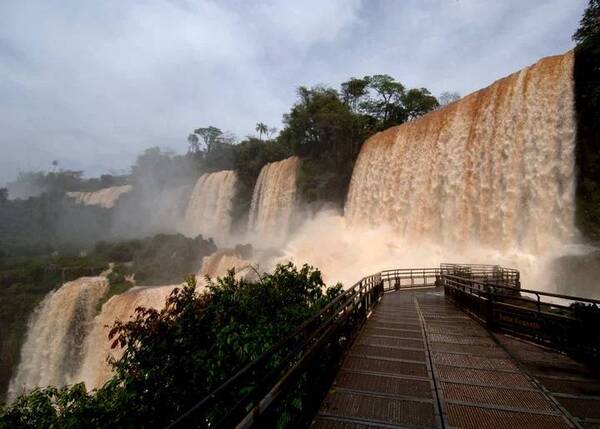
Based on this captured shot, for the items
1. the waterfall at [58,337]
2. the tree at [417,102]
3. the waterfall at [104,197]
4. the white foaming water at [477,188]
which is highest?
the tree at [417,102]

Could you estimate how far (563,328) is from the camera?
633 centimetres

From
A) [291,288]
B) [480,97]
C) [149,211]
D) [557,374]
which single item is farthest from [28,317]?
[149,211]

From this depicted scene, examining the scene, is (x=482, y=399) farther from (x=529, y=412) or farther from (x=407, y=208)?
(x=407, y=208)

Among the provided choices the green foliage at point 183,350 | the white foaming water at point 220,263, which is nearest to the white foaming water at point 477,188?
the white foaming water at point 220,263

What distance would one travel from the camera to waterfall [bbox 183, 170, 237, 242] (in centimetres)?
5000

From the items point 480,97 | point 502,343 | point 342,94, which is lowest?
point 502,343

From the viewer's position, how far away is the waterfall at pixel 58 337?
25156 millimetres

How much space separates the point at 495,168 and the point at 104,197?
248 feet

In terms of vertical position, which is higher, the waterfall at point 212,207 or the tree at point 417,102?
the tree at point 417,102

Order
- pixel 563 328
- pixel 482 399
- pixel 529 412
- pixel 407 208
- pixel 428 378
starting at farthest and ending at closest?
pixel 407 208, pixel 563 328, pixel 428 378, pixel 482 399, pixel 529 412

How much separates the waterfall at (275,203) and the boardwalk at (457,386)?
3271 cm

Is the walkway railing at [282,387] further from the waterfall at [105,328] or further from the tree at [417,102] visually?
the tree at [417,102]

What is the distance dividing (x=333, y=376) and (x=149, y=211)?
237ft

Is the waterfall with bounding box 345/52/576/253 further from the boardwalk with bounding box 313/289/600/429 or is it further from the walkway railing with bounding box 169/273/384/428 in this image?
the walkway railing with bounding box 169/273/384/428
